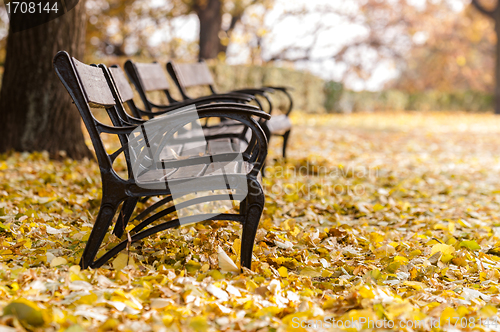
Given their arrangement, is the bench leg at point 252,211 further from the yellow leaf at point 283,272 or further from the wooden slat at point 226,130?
the wooden slat at point 226,130

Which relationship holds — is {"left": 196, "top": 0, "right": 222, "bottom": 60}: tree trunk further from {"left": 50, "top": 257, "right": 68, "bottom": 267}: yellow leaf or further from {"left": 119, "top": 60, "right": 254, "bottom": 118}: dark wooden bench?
{"left": 50, "top": 257, "right": 68, "bottom": 267}: yellow leaf

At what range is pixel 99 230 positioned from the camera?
1979 mm

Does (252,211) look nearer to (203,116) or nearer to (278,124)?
(203,116)

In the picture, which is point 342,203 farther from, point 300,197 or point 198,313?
point 198,313

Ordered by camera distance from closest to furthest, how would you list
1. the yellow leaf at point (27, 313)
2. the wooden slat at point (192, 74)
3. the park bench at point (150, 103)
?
the yellow leaf at point (27, 313)
the park bench at point (150, 103)
the wooden slat at point (192, 74)

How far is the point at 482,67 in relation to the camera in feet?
98.9

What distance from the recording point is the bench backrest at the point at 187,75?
4.31m

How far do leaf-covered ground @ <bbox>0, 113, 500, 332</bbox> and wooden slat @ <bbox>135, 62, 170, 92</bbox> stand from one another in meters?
0.96

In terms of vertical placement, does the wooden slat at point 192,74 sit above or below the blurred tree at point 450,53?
below

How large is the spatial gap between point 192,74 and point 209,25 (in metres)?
7.89

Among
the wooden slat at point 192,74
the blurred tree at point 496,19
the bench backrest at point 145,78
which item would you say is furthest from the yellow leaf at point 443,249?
the blurred tree at point 496,19

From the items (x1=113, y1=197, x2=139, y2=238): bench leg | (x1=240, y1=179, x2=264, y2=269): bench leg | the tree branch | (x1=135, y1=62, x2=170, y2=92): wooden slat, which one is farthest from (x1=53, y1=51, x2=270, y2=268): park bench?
the tree branch

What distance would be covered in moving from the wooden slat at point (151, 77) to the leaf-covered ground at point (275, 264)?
0.96 metres

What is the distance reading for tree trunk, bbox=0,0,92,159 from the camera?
457cm
